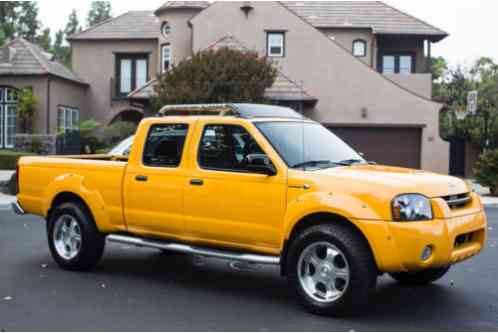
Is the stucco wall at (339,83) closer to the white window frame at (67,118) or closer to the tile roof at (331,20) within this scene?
the tile roof at (331,20)

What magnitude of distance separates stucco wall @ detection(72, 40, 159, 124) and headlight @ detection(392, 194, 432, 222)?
102 feet

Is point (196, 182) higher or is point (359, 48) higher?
point (359, 48)

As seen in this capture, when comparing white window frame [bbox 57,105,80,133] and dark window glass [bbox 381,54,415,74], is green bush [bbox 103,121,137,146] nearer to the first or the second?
white window frame [bbox 57,105,80,133]

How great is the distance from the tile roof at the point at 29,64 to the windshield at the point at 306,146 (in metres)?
26.7

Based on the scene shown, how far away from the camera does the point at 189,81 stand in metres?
23.8

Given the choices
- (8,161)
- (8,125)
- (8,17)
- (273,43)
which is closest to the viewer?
(8,161)

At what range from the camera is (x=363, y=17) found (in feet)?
112

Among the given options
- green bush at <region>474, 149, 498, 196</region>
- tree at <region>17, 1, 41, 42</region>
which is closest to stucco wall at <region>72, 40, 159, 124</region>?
green bush at <region>474, 149, 498, 196</region>

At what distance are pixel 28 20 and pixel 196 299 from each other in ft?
216

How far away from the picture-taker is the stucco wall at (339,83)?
2794 cm

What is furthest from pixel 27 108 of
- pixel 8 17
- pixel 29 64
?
pixel 8 17

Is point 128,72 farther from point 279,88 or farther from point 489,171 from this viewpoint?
point 489,171

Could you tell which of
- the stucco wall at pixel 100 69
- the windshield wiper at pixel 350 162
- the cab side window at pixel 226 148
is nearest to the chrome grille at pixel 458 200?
the windshield wiper at pixel 350 162

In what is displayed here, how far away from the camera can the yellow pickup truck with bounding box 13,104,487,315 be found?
606cm
